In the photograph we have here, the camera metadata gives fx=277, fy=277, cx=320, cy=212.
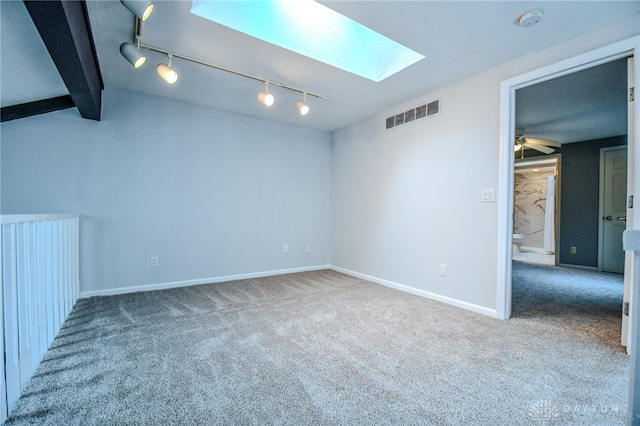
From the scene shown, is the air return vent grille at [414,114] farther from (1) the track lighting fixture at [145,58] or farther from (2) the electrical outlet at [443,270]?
(2) the electrical outlet at [443,270]

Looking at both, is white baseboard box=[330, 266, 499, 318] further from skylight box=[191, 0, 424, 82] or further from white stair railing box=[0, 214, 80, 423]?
white stair railing box=[0, 214, 80, 423]

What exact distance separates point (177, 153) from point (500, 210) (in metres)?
3.49

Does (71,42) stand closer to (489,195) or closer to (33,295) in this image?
(33,295)

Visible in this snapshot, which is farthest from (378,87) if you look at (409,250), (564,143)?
(564,143)

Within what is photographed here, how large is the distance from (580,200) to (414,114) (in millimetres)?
4169

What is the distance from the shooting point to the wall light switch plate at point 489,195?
248 cm

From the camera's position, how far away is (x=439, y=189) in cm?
293

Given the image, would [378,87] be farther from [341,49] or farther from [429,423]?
[429,423]

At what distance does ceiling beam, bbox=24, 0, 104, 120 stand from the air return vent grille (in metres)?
2.94

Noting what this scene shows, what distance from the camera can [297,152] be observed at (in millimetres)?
4234

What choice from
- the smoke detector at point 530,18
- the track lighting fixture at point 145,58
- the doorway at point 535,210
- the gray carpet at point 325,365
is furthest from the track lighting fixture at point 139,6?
the doorway at point 535,210

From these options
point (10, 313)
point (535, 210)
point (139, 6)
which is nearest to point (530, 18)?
point (139, 6)

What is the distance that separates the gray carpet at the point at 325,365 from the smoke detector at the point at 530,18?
2.19 metres

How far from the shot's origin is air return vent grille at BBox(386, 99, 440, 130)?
2969 millimetres
